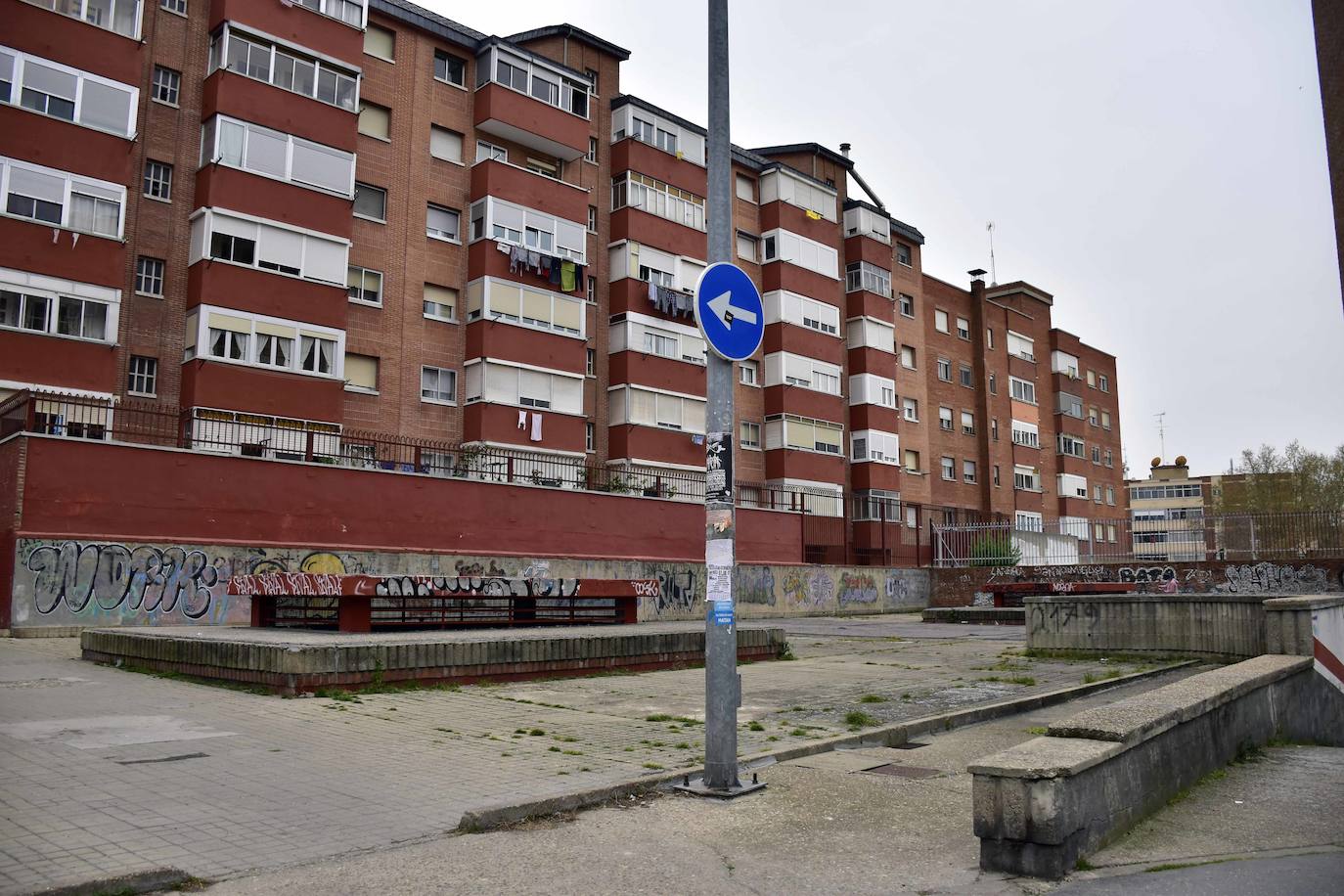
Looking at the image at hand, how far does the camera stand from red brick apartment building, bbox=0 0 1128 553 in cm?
2405

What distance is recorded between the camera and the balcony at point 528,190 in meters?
32.5

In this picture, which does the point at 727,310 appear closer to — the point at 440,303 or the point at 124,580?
the point at 124,580

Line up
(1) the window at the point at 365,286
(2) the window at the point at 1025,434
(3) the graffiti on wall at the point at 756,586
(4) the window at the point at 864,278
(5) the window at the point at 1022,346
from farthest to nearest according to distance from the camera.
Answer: (5) the window at the point at 1022,346
(2) the window at the point at 1025,434
(4) the window at the point at 864,278
(3) the graffiti on wall at the point at 756,586
(1) the window at the point at 365,286

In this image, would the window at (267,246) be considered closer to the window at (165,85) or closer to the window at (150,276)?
the window at (150,276)

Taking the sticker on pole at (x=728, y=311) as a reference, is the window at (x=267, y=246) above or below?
above

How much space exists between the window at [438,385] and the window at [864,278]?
2270 centimetres

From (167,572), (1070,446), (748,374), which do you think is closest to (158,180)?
(167,572)

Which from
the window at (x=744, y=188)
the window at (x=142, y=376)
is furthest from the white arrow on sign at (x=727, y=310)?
the window at (x=744, y=188)

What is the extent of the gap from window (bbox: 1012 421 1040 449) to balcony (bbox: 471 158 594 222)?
3223 cm

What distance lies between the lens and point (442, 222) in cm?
3269

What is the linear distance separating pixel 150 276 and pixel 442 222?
30.9 feet

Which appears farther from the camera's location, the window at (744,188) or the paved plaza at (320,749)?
the window at (744,188)

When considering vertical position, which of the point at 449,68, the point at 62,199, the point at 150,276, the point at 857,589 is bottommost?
the point at 857,589

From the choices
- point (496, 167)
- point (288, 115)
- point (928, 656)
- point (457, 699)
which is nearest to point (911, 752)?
point (457, 699)
